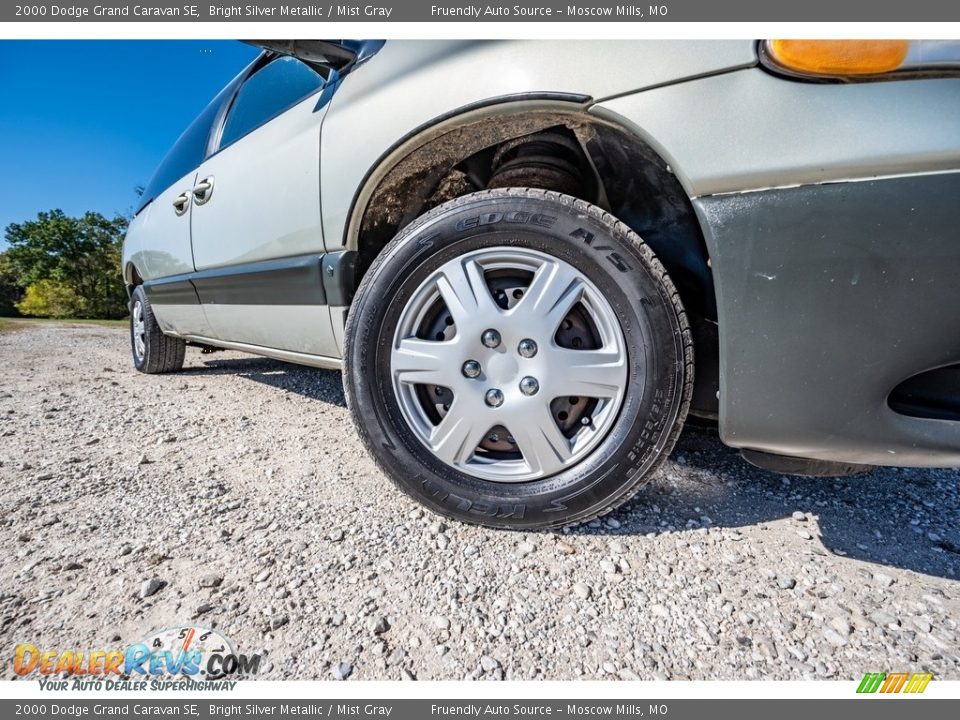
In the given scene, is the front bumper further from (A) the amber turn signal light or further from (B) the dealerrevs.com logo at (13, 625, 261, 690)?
(B) the dealerrevs.com logo at (13, 625, 261, 690)

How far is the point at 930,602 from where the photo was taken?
0.88m

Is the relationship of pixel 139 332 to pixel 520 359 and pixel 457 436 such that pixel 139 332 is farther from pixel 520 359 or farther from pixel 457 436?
pixel 520 359

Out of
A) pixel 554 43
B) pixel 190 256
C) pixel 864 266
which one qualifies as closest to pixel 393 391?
pixel 554 43

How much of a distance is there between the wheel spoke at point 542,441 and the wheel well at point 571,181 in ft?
1.20

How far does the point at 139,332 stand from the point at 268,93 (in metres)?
2.39

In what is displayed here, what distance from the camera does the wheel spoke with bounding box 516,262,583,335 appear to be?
3.42 ft

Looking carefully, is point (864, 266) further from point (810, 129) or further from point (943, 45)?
point (943, 45)

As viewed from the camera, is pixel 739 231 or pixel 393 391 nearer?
pixel 739 231

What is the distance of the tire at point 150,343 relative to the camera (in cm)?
307

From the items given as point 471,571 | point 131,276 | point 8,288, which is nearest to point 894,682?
point 471,571

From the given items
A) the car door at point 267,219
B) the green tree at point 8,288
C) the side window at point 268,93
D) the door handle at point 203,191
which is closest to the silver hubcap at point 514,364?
the car door at point 267,219

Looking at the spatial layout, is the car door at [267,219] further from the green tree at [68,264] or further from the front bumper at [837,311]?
the green tree at [68,264]

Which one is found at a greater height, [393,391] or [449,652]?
[393,391]

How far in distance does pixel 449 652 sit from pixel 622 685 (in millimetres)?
298
